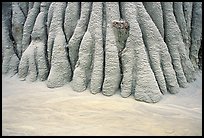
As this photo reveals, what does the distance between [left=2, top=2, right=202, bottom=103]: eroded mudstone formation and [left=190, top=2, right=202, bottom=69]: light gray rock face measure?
0.14 m

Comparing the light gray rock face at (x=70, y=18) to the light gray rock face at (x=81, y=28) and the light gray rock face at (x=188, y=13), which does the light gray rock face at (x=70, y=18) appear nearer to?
the light gray rock face at (x=81, y=28)

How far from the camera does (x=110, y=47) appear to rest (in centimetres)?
352

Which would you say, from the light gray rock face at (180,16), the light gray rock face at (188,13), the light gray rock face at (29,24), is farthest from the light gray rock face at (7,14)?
the light gray rock face at (188,13)

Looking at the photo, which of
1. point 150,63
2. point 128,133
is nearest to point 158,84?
point 150,63

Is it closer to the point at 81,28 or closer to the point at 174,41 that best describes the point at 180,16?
the point at 174,41

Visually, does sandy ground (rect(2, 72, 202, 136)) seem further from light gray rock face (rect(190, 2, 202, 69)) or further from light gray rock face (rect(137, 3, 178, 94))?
light gray rock face (rect(190, 2, 202, 69))

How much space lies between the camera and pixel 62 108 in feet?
10.3

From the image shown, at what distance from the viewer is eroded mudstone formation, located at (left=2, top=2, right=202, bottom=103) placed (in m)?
3.51

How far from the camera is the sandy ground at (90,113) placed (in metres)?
2.65

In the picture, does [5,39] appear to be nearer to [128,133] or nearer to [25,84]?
[25,84]

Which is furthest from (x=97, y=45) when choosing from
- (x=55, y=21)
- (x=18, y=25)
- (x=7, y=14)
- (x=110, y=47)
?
(x=7, y=14)

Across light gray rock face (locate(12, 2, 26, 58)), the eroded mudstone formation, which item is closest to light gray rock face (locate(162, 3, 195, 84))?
the eroded mudstone formation

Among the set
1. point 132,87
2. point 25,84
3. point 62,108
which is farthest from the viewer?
point 25,84

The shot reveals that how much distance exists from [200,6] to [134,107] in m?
2.15
